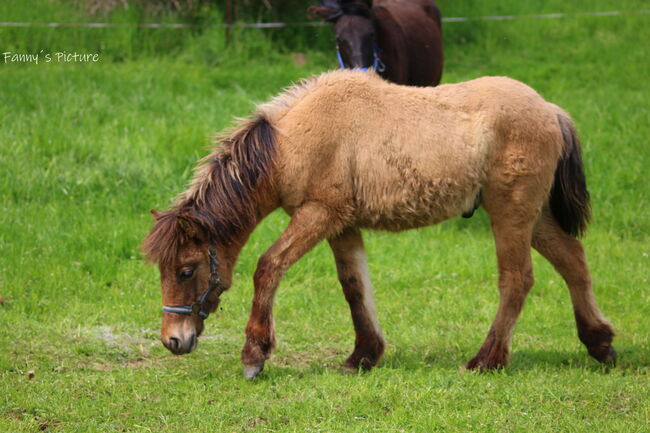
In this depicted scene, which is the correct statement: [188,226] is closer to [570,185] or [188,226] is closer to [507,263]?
[507,263]

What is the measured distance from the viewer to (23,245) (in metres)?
8.54

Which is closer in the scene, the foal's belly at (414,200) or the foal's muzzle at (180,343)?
the foal's muzzle at (180,343)

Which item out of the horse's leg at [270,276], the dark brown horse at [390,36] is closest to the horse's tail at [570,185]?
the horse's leg at [270,276]

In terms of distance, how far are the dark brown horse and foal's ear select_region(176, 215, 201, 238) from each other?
12.5ft

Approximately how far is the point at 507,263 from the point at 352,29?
4285 mm

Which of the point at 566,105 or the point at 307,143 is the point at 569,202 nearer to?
the point at 307,143

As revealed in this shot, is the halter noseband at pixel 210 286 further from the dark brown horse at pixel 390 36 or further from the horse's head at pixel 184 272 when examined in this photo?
the dark brown horse at pixel 390 36

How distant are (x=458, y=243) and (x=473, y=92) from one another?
3736mm

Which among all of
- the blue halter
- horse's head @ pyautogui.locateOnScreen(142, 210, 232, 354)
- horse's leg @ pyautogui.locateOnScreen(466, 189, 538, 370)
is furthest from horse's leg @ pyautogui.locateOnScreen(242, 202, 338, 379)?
the blue halter

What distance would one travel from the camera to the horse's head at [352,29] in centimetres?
927

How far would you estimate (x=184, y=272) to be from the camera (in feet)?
18.8

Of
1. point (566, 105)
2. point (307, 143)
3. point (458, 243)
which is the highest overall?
point (307, 143)

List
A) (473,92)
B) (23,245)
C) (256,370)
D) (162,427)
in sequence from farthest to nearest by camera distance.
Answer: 1. (23,245)
2. (473,92)
3. (256,370)
4. (162,427)

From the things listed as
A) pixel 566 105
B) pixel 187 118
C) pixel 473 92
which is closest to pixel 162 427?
pixel 473 92
